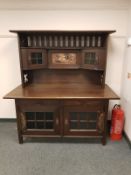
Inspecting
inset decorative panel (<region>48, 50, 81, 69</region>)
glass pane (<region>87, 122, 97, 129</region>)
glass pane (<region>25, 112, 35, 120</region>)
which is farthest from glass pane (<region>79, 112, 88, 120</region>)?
inset decorative panel (<region>48, 50, 81, 69</region>)

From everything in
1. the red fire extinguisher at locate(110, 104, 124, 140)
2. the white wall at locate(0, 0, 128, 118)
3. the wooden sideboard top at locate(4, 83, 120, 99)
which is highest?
the white wall at locate(0, 0, 128, 118)

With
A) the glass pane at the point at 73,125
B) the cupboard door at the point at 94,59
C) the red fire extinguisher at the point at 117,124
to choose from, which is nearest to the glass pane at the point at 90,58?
the cupboard door at the point at 94,59

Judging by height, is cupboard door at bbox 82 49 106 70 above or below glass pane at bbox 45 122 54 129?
above

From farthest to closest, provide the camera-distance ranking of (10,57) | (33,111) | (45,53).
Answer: (10,57), (45,53), (33,111)

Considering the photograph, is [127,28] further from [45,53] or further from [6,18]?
[6,18]

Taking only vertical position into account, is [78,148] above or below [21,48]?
below

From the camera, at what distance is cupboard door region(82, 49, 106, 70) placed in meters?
2.40

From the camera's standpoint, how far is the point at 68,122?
2.29 metres

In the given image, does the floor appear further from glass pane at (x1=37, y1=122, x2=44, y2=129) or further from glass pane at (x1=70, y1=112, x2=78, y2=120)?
glass pane at (x1=70, y1=112, x2=78, y2=120)

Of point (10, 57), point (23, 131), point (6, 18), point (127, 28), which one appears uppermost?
point (6, 18)

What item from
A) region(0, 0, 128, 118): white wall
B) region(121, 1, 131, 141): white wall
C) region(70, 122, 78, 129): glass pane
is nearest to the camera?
region(70, 122, 78, 129): glass pane

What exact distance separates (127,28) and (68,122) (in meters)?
1.86

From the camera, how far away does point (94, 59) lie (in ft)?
8.10

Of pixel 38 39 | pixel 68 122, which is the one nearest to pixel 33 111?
pixel 68 122
